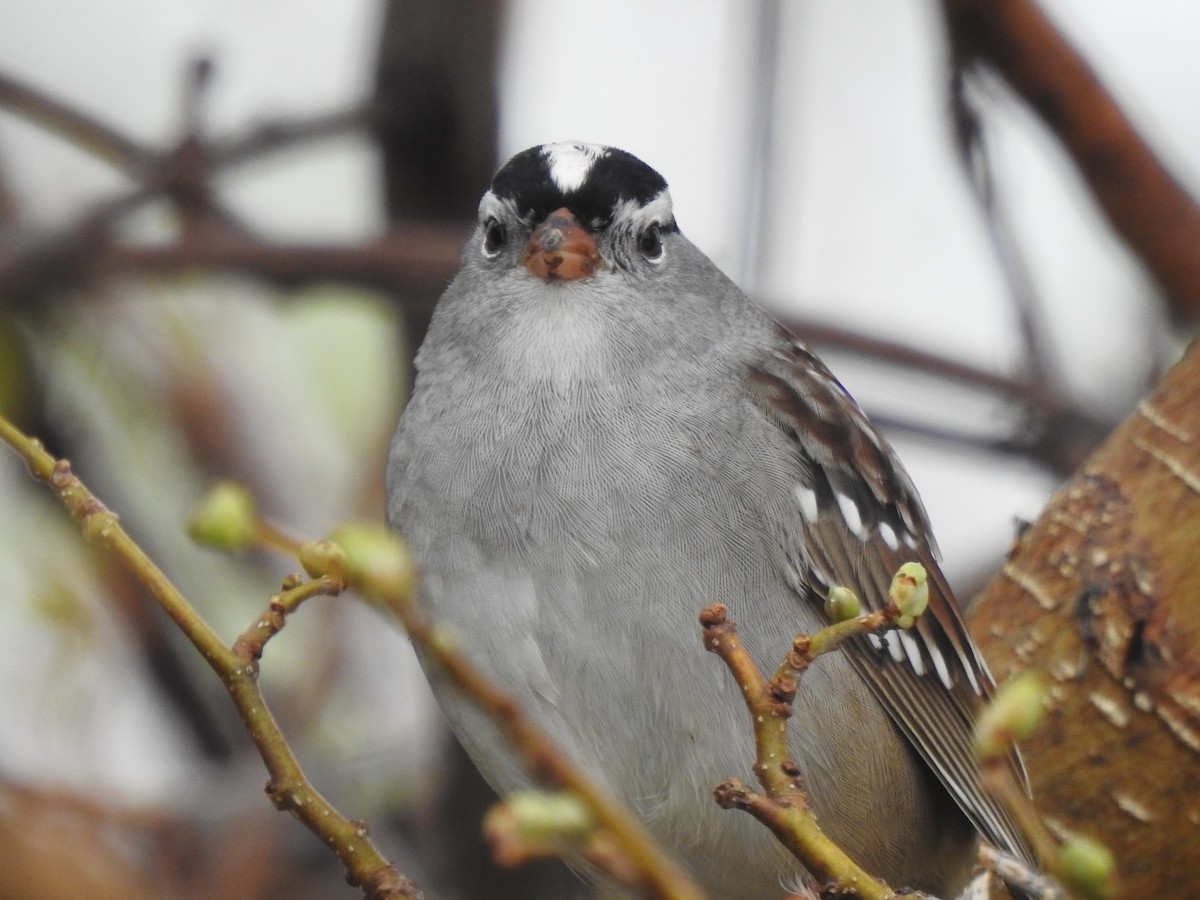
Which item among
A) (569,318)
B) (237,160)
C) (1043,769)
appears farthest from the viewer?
(237,160)

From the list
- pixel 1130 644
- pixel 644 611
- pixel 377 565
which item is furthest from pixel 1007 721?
pixel 1130 644

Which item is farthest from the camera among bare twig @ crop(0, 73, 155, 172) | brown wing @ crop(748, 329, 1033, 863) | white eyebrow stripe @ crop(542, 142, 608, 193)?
bare twig @ crop(0, 73, 155, 172)

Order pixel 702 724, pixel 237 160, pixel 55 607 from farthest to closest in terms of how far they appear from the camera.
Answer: pixel 237 160 < pixel 55 607 < pixel 702 724

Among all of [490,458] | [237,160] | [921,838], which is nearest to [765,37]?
[237,160]

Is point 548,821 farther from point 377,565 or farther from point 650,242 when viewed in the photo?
point 650,242

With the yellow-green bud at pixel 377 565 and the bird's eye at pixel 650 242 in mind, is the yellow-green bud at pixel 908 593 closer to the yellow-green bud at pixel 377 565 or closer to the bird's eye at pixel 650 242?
the yellow-green bud at pixel 377 565

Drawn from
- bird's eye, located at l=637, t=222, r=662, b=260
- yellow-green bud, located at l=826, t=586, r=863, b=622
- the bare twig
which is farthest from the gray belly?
the bare twig

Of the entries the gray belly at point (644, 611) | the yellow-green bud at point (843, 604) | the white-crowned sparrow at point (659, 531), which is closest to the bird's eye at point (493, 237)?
the white-crowned sparrow at point (659, 531)

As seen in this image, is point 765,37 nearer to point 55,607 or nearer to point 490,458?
point 490,458

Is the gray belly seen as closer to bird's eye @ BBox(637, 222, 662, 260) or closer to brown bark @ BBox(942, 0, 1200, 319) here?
bird's eye @ BBox(637, 222, 662, 260)
